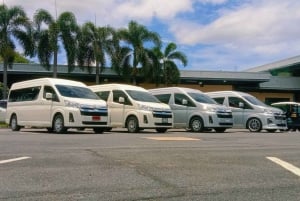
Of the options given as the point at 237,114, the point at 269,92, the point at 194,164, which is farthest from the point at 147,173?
the point at 269,92

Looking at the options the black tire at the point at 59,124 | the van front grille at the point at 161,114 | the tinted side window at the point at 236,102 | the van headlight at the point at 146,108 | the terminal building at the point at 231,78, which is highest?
the terminal building at the point at 231,78

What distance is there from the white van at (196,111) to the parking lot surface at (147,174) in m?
10.5

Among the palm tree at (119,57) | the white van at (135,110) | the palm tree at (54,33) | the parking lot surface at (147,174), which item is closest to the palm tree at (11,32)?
the palm tree at (54,33)

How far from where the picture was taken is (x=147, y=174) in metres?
8.03

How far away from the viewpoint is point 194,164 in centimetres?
919

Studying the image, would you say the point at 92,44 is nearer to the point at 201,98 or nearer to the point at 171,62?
the point at 171,62

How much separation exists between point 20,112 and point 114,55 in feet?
68.0

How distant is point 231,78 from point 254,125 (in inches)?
1116

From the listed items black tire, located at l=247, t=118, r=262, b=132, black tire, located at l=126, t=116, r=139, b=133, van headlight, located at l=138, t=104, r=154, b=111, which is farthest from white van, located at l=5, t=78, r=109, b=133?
black tire, located at l=247, t=118, r=262, b=132

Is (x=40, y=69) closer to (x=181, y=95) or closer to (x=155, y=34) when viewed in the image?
(x=155, y=34)

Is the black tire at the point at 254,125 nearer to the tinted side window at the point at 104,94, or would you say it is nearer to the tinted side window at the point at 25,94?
the tinted side window at the point at 104,94

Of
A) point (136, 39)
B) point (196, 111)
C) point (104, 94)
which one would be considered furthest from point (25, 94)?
point (136, 39)

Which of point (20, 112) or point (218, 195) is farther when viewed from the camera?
point (20, 112)

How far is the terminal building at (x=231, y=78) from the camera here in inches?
1762
